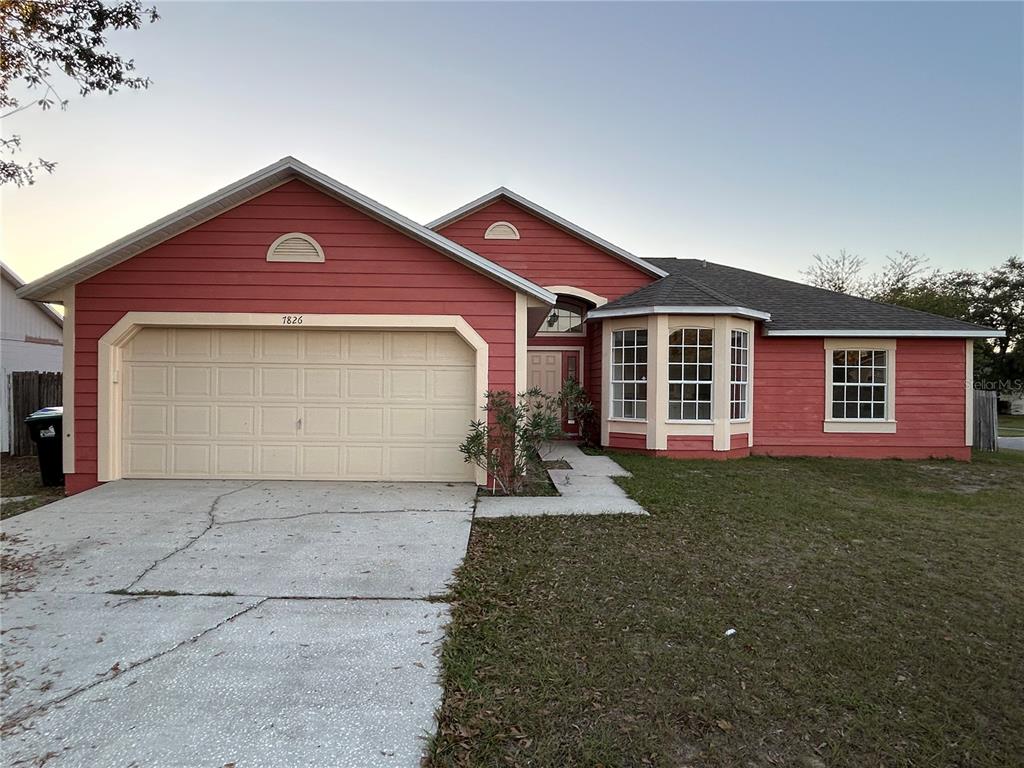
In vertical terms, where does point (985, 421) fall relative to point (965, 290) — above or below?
below

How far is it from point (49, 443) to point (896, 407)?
15.9m

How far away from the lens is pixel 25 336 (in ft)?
51.8

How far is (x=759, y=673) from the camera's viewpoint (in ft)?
9.53

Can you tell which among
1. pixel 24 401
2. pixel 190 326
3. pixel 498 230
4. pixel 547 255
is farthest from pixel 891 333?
pixel 24 401

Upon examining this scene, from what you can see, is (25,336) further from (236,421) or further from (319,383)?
(319,383)

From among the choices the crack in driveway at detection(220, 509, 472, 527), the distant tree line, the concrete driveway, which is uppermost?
the distant tree line

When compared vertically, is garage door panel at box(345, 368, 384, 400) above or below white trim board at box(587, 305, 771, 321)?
below

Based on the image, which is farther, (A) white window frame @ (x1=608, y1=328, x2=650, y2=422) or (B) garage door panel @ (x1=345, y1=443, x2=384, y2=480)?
(A) white window frame @ (x1=608, y1=328, x2=650, y2=422)

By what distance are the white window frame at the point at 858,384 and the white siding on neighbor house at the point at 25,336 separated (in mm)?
20354

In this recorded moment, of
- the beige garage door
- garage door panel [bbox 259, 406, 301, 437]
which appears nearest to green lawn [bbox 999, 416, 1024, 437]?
the beige garage door

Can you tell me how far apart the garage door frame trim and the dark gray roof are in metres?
4.65

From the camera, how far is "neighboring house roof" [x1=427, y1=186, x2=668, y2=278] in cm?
1248

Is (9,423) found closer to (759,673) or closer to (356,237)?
(356,237)

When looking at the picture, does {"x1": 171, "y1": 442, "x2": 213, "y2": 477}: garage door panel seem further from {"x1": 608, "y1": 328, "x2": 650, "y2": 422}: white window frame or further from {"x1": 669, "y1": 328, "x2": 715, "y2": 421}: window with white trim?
{"x1": 669, "y1": 328, "x2": 715, "y2": 421}: window with white trim
